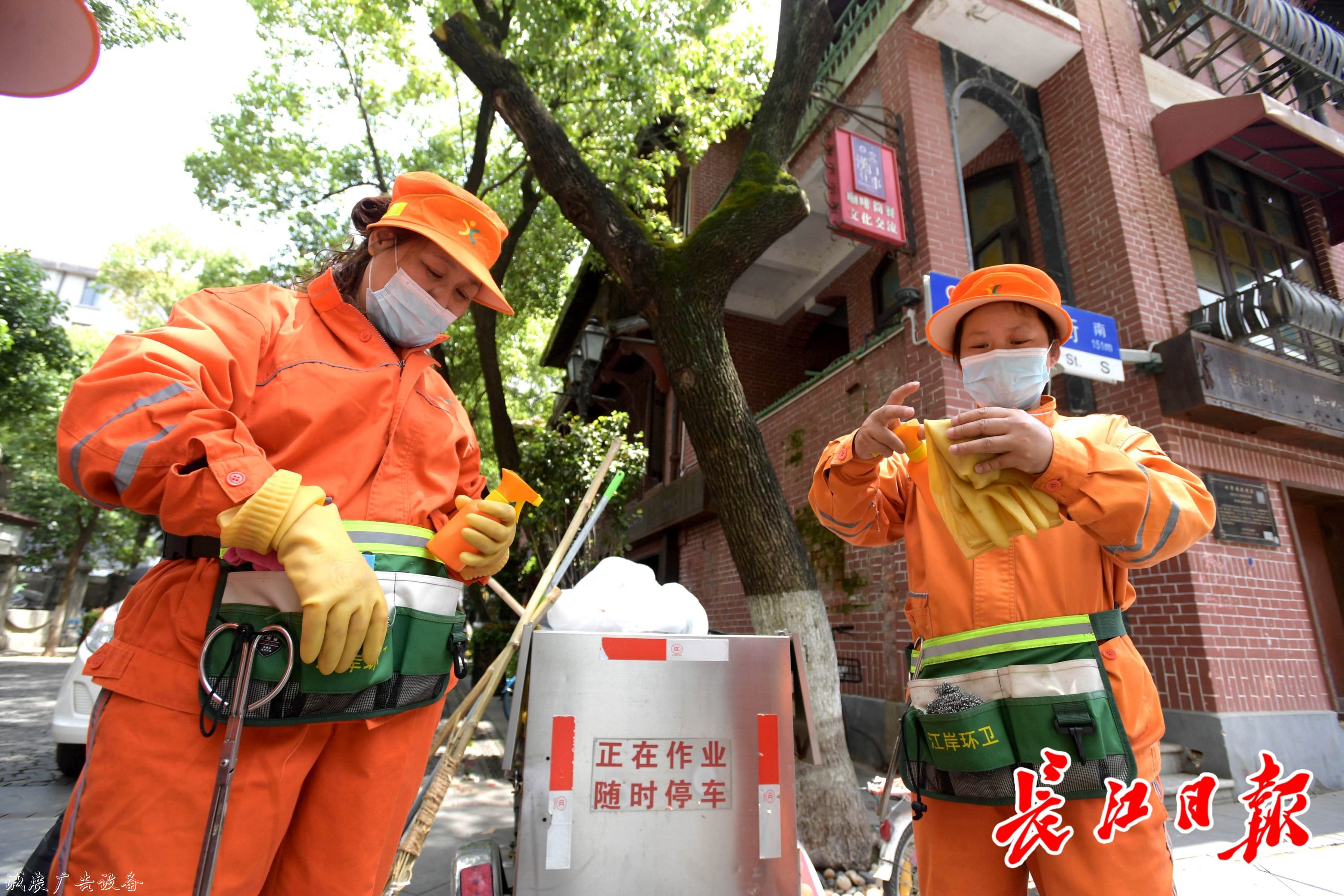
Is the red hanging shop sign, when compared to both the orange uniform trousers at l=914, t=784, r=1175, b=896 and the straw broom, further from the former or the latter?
the orange uniform trousers at l=914, t=784, r=1175, b=896

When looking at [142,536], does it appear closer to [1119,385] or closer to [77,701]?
[77,701]

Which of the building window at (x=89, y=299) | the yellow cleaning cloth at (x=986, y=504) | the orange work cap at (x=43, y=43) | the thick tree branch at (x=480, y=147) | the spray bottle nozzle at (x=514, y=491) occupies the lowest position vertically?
the yellow cleaning cloth at (x=986, y=504)

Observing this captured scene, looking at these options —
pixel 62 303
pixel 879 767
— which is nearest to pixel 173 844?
pixel 879 767

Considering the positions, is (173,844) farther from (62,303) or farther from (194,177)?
(62,303)

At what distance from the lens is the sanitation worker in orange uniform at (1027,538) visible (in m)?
1.37

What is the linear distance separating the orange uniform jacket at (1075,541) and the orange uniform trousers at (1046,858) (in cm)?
17

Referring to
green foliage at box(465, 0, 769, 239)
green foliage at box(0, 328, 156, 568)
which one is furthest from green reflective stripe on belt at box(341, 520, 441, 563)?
green foliage at box(0, 328, 156, 568)

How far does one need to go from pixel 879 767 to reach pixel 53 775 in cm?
645

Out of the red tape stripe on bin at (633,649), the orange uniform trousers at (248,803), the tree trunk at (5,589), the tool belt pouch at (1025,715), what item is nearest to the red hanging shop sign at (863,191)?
the red tape stripe on bin at (633,649)

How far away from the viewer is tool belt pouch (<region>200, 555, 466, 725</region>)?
126cm

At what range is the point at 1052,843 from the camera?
143cm

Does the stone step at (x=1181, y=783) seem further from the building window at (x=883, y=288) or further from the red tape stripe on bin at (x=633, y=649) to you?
the building window at (x=883, y=288)

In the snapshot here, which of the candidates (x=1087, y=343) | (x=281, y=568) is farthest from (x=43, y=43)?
(x=1087, y=343)

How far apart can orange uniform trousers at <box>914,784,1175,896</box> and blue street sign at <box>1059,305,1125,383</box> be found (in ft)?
14.3
